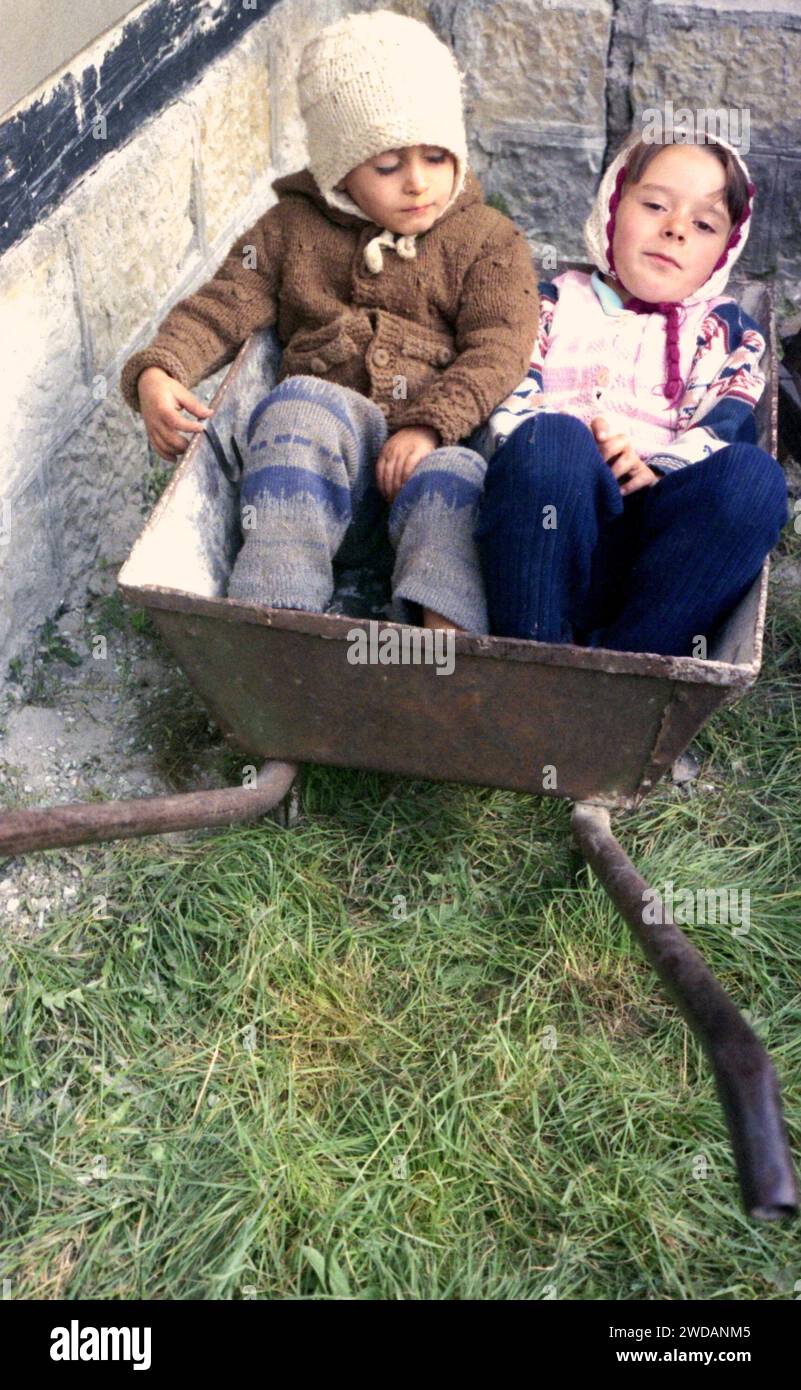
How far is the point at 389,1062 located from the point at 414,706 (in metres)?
0.55

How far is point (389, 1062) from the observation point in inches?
76.7

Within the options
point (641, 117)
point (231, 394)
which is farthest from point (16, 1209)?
point (641, 117)

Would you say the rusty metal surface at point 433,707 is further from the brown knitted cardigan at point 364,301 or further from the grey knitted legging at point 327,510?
the brown knitted cardigan at point 364,301

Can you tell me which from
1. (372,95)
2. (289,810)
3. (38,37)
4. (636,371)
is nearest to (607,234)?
(636,371)

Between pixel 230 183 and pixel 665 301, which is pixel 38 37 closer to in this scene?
pixel 230 183

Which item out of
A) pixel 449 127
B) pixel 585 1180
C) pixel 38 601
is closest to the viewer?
pixel 585 1180

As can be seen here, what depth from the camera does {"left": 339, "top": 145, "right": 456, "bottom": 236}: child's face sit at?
229cm

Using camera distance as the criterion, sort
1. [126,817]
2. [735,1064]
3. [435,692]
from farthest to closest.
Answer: [435,692] < [126,817] < [735,1064]

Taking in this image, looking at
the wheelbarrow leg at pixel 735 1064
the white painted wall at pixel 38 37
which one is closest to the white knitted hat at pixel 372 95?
the white painted wall at pixel 38 37

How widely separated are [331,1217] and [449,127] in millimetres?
1826

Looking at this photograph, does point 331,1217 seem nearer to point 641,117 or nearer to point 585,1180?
point 585,1180

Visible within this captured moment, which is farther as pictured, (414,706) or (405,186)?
(405,186)

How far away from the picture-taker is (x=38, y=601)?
2582 millimetres

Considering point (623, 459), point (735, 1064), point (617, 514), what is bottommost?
point (735, 1064)
